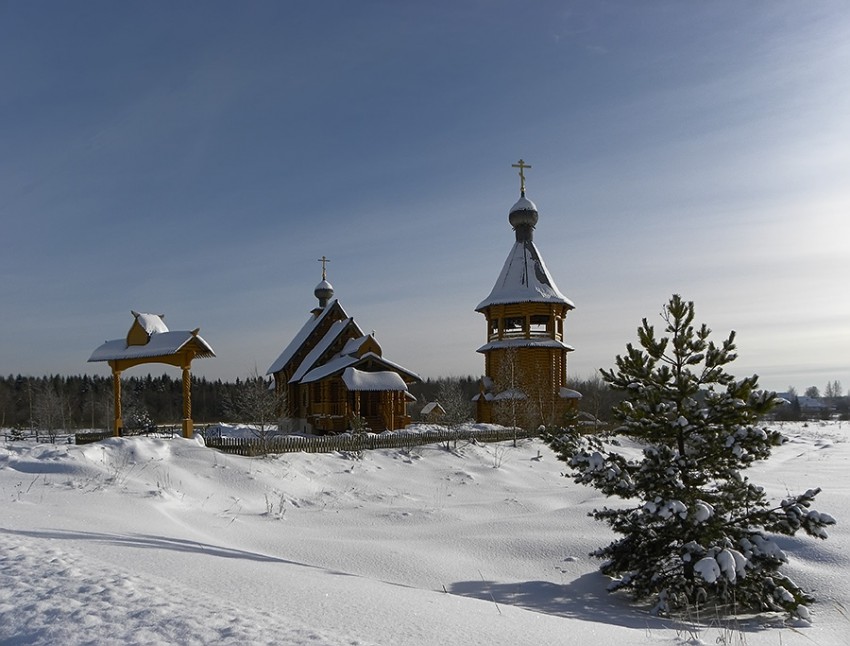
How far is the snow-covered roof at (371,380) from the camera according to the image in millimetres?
28672

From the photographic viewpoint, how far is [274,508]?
14.1 metres

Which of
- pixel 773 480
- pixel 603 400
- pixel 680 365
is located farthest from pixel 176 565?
pixel 603 400

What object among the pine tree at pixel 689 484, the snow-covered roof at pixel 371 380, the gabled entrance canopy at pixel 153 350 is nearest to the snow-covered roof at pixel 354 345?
the snow-covered roof at pixel 371 380

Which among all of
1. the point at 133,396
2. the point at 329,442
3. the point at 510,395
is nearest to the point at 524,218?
the point at 510,395

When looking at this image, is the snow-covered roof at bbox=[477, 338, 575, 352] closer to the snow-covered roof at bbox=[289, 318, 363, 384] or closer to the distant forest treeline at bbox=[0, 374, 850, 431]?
the snow-covered roof at bbox=[289, 318, 363, 384]

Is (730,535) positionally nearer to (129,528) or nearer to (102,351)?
(129,528)

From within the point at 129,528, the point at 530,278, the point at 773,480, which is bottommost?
the point at 773,480

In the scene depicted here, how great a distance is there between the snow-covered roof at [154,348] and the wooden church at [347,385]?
351 inches

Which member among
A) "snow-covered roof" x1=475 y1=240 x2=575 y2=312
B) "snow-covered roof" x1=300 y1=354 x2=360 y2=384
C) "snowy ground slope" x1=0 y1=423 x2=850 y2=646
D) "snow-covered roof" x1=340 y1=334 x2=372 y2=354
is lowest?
"snowy ground slope" x1=0 y1=423 x2=850 y2=646

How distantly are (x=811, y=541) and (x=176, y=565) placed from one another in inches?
375

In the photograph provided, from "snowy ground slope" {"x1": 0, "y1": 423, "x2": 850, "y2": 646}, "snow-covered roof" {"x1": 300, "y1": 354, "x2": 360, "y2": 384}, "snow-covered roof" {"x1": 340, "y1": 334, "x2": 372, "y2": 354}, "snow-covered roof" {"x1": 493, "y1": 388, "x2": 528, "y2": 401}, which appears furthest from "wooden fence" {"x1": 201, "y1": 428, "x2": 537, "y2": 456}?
"snow-covered roof" {"x1": 340, "y1": 334, "x2": 372, "y2": 354}

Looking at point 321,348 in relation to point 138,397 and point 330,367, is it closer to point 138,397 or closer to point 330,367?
point 330,367

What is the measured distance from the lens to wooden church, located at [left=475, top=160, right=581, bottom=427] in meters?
32.4

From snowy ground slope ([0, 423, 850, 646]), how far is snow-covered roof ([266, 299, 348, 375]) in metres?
16.5
